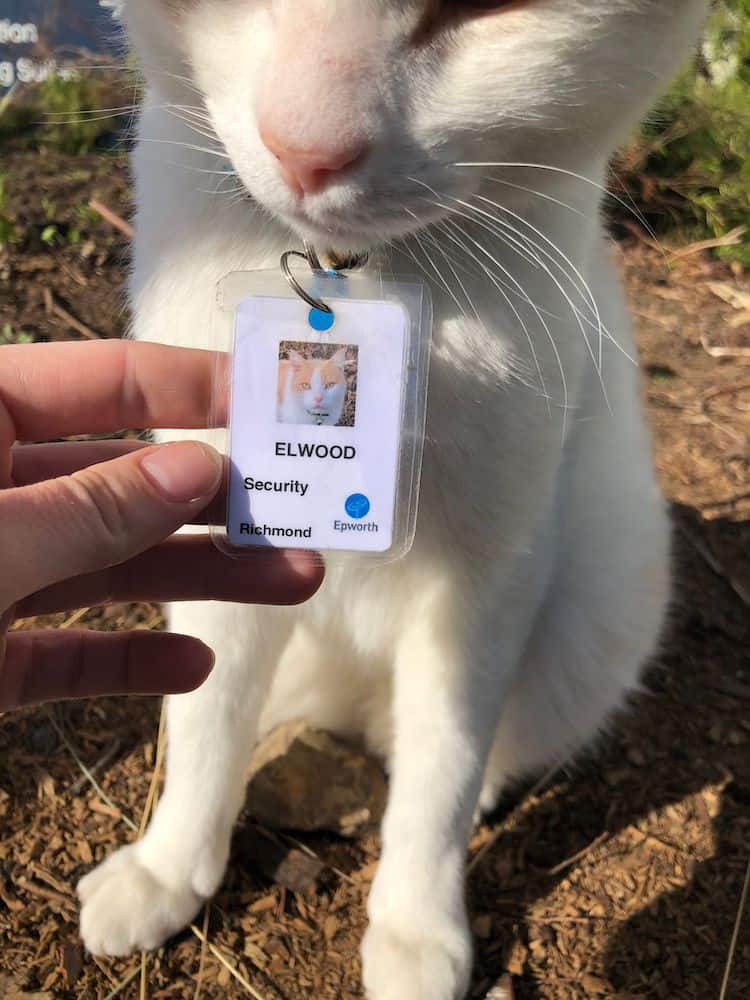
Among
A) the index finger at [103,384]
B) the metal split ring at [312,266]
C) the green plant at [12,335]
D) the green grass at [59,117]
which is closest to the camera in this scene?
the metal split ring at [312,266]

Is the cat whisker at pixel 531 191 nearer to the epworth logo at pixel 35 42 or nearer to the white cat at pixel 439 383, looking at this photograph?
the white cat at pixel 439 383

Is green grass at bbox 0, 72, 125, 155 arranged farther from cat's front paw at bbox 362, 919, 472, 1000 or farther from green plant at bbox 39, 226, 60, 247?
cat's front paw at bbox 362, 919, 472, 1000

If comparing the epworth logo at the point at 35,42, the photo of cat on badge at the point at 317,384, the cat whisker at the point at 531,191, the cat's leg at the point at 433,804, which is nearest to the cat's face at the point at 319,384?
the photo of cat on badge at the point at 317,384

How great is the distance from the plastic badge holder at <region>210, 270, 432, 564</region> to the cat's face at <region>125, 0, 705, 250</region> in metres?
0.07

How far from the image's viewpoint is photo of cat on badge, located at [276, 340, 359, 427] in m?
0.83

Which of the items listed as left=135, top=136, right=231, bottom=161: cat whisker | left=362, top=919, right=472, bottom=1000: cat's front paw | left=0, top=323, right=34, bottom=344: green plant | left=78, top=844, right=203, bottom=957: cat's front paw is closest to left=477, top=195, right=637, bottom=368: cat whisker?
left=135, top=136, right=231, bottom=161: cat whisker

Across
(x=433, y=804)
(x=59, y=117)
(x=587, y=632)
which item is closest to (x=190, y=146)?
(x=433, y=804)

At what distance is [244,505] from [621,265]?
2322 millimetres

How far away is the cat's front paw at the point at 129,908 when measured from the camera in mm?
1328

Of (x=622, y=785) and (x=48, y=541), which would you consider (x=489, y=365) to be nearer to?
(x=48, y=541)

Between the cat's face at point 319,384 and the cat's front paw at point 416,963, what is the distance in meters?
0.79

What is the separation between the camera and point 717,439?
2332mm

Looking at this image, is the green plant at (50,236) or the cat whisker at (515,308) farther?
the green plant at (50,236)

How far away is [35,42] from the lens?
9.37 ft
